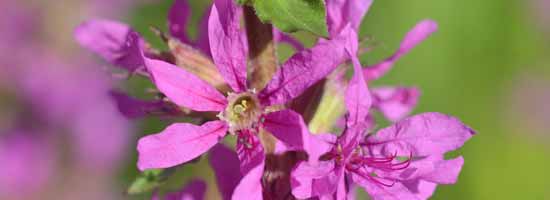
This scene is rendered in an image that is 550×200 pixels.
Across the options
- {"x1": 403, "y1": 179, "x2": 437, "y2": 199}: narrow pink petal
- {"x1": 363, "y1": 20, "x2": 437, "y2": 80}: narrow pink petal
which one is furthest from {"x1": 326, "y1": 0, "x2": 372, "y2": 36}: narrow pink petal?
{"x1": 403, "y1": 179, "x2": 437, "y2": 199}: narrow pink petal

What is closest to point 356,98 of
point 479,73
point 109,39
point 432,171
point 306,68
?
point 306,68

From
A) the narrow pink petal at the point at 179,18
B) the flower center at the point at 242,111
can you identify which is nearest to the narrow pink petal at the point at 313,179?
the flower center at the point at 242,111

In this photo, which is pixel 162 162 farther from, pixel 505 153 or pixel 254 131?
pixel 505 153

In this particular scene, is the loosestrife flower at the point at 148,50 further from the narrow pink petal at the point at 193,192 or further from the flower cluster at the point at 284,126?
the narrow pink petal at the point at 193,192

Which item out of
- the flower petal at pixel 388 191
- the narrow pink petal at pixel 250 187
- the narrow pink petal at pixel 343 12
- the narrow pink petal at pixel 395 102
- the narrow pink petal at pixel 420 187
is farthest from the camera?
the narrow pink petal at pixel 395 102

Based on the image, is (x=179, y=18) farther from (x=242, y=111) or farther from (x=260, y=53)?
(x=242, y=111)

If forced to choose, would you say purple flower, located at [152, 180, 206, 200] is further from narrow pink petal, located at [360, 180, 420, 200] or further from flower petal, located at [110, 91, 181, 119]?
narrow pink petal, located at [360, 180, 420, 200]

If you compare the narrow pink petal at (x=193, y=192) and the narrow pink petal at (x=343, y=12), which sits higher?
the narrow pink petal at (x=343, y=12)
